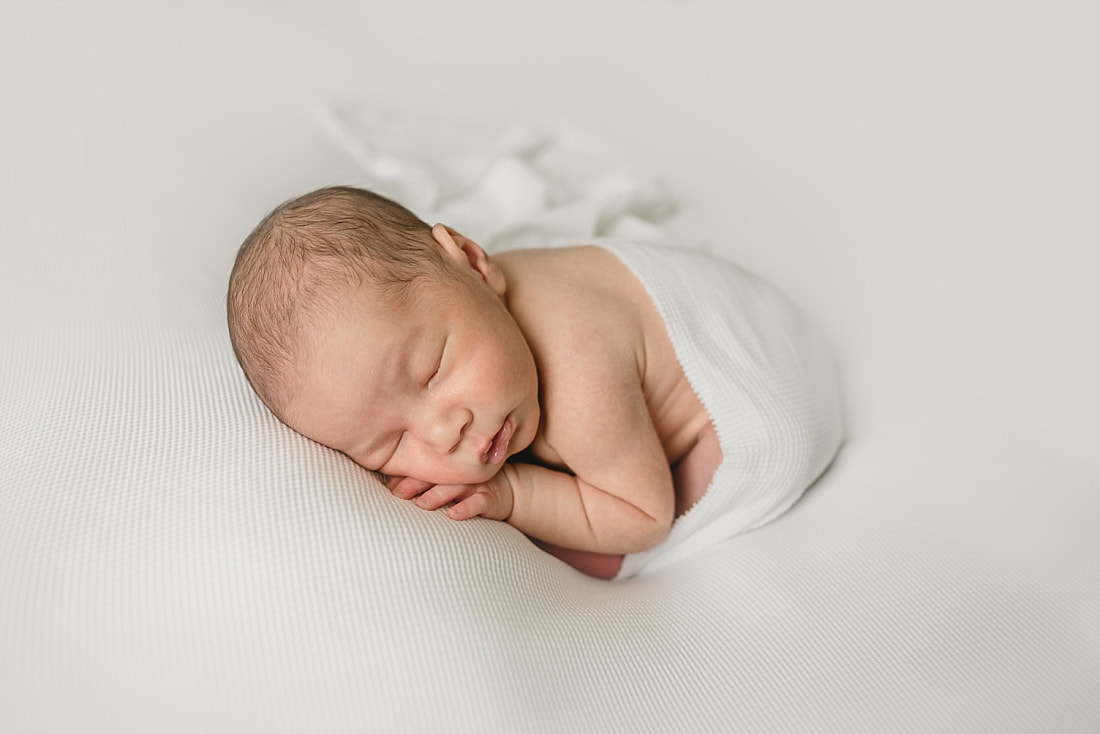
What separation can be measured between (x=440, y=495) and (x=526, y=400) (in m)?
0.15

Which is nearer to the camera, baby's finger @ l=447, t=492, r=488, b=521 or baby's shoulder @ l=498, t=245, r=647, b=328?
baby's finger @ l=447, t=492, r=488, b=521

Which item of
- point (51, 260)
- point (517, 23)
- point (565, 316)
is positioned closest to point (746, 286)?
point (565, 316)

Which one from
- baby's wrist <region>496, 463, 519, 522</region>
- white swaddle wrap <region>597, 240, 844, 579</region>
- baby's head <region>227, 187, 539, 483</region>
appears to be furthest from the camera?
white swaddle wrap <region>597, 240, 844, 579</region>

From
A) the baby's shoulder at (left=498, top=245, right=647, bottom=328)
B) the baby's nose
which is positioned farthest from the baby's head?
the baby's shoulder at (left=498, top=245, right=647, bottom=328)

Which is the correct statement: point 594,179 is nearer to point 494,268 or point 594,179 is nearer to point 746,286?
point 746,286

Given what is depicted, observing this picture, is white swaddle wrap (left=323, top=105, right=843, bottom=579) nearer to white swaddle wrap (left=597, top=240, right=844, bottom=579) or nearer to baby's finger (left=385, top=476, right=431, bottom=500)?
white swaddle wrap (left=597, top=240, right=844, bottom=579)

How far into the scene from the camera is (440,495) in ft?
3.50

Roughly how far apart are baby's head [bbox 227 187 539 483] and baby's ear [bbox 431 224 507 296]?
0.13 ft

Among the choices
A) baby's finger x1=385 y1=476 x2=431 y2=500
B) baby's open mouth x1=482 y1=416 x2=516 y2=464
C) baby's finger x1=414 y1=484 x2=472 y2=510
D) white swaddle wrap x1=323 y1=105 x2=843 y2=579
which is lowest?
baby's finger x1=385 y1=476 x2=431 y2=500

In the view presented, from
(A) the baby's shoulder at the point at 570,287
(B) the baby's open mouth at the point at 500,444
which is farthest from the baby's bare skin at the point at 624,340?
(B) the baby's open mouth at the point at 500,444

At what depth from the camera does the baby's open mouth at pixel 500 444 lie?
1096mm

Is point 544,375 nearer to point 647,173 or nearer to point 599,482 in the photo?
point 599,482

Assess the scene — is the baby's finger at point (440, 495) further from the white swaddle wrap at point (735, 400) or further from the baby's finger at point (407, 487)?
the white swaddle wrap at point (735, 400)

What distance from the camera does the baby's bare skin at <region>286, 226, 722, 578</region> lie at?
3.36 feet
